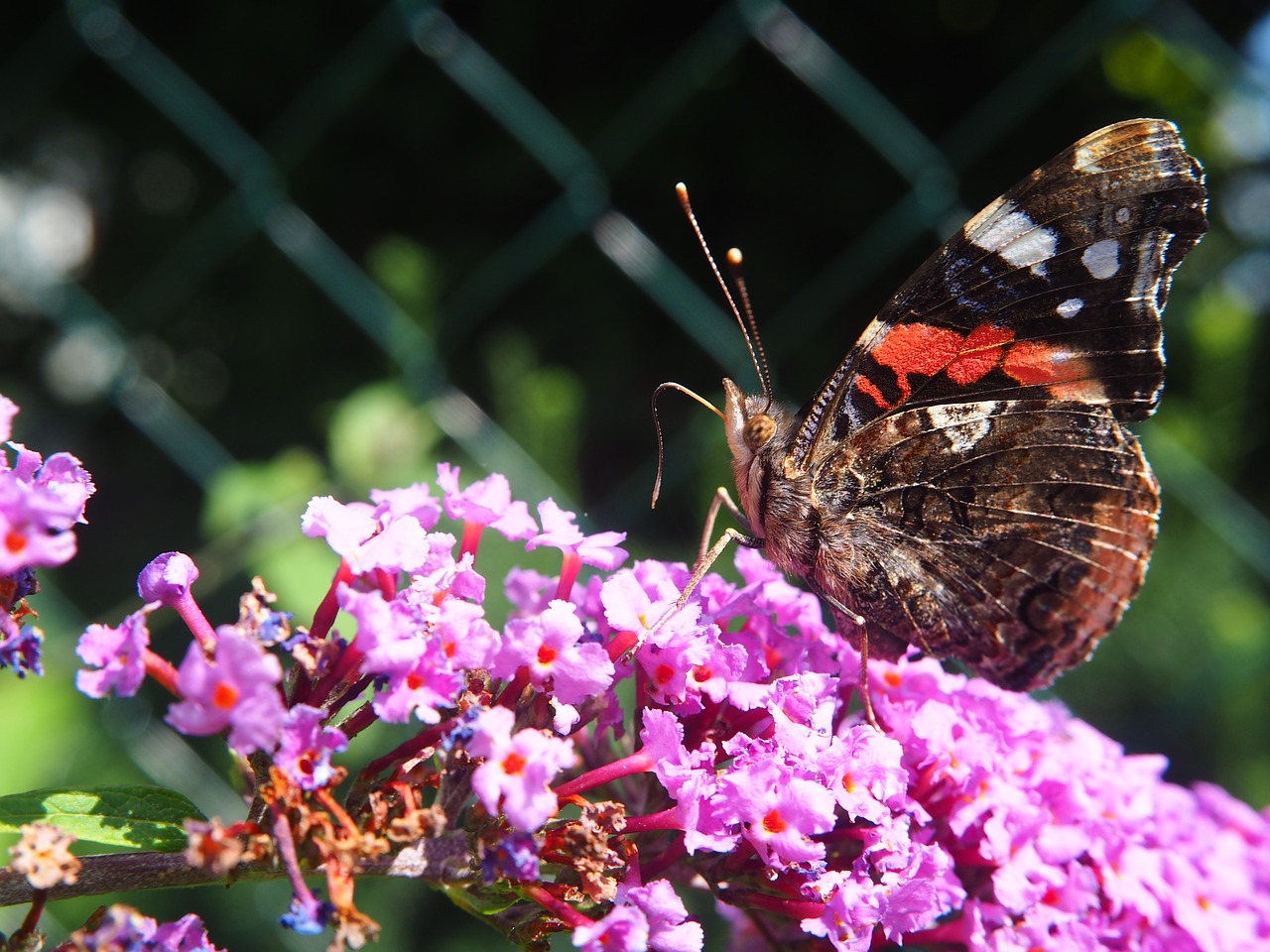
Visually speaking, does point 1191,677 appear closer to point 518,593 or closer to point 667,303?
point 667,303

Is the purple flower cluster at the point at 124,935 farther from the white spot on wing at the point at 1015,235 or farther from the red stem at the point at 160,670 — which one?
the white spot on wing at the point at 1015,235

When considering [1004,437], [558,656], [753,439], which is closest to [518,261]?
[753,439]

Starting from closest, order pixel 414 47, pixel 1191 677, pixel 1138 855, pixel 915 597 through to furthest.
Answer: pixel 1138 855 → pixel 915 597 → pixel 1191 677 → pixel 414 47

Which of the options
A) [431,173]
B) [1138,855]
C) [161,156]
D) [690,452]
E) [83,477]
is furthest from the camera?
[161,156]

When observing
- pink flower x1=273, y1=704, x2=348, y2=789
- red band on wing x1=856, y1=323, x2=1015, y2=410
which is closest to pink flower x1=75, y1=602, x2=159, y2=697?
pink flower x1=273, y1=704, x2=348, y2=789

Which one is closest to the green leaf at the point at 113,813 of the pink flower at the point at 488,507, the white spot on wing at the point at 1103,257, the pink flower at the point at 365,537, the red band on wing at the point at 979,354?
the pink flower at the point at 365,537

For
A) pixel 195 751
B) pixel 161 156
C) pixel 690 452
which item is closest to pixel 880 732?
pixel 690 452
